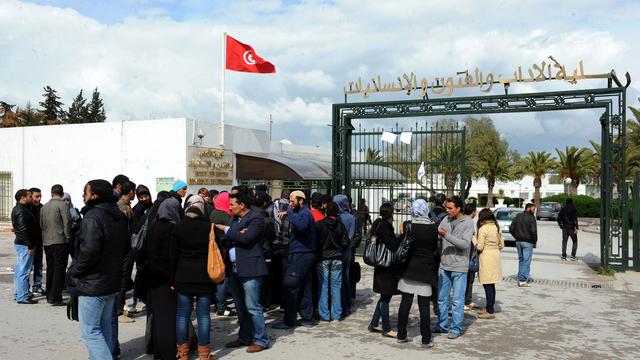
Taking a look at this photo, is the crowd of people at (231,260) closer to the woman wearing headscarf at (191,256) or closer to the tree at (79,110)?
the woman wearing headscarf at (191,256)

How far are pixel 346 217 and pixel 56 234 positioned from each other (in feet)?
14.0

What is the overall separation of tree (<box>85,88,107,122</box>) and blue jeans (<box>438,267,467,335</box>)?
56474mm

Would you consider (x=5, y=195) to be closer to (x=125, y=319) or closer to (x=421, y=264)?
(x=125, y=319)

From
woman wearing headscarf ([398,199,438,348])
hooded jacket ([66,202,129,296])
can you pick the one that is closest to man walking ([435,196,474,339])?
woman wearing headscarf ([398,199,438,348])

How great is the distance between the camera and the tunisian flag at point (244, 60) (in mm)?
18438

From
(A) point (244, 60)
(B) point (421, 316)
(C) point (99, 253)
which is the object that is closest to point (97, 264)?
(C) point (99, 253)

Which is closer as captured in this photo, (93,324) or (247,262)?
(93,324)

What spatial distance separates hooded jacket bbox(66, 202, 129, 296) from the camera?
15.9 ft

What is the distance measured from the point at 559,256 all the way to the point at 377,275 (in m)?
11.3

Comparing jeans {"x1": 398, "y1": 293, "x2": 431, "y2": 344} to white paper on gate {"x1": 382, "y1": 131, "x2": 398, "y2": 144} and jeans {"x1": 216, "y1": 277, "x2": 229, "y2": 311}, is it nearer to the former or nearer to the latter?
jeans {"x1": 216, "y1": 277, "x2": 229, "y2": 311}

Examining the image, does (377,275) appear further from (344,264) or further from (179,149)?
(179,149)

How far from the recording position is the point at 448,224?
7.23 meters

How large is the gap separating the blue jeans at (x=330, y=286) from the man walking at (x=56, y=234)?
383cm

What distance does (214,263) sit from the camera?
18.3ft
